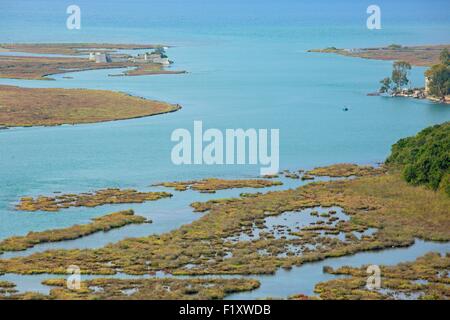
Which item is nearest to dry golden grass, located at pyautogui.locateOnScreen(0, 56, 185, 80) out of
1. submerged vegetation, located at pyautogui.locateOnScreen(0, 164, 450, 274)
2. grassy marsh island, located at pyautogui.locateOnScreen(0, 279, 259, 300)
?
submerged vegetation, located at pyautogui.locateOnScreen(0, 164, 450, 274)

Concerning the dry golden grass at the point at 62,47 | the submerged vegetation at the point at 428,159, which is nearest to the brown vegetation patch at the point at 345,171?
the submerged vegetation at the point at 428,159

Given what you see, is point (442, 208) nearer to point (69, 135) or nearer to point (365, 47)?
point (69, 135)

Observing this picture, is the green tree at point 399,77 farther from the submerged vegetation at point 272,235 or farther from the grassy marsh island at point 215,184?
the submerged vegetation at point 272,235

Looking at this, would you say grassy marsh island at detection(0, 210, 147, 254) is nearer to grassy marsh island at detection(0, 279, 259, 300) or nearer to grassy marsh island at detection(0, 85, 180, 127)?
grassy marsh island at detection(0, 279, 259, 300)

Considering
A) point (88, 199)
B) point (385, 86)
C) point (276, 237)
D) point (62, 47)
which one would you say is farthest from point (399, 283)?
point (62, 47)

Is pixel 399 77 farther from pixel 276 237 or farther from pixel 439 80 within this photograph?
pixel 276 237

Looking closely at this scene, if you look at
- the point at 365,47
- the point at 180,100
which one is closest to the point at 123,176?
Result: the point at 180,100
